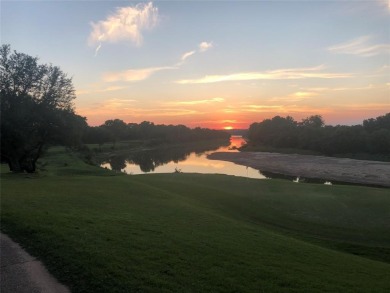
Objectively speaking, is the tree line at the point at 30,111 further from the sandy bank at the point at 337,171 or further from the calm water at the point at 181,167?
the sandy bank at the point at 337,171

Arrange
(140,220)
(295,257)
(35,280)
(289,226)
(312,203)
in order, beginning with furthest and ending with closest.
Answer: (312,203), (289,226), (140,220), (295,257), (35,280)

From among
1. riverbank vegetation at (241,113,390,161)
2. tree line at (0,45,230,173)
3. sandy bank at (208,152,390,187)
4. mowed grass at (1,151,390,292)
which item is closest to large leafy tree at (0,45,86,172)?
tree line at (0,45,230,173)

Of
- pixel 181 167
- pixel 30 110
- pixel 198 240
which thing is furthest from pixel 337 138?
pixel 198 240

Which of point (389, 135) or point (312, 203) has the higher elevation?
point (389, 135)

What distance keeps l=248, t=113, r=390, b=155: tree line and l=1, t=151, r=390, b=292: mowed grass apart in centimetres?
7899

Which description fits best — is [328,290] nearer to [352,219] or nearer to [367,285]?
[367,285]

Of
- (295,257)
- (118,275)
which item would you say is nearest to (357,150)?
(295,257)

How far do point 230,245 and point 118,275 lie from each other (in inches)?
217

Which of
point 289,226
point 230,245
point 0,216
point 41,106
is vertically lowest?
point 289,226

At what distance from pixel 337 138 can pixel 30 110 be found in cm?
9273

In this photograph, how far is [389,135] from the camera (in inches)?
3745

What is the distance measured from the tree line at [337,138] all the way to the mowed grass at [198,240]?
79.0m

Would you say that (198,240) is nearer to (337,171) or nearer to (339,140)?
(337,171)

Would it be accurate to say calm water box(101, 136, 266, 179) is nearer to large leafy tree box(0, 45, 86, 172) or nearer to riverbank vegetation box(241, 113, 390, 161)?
large leafy tree box(0, 45, 86, 172)
